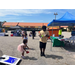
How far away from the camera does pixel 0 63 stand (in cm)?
367

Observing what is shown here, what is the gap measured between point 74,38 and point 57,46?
1.63 meters

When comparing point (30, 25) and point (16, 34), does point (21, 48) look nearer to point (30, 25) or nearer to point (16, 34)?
point (16, 34)

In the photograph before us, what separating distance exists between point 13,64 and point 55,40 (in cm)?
470

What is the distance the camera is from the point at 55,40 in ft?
24.2

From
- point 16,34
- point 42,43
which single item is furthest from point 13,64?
point 16,34

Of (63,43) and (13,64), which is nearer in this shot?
(13,64)

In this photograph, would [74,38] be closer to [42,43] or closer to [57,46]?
[57,46]
